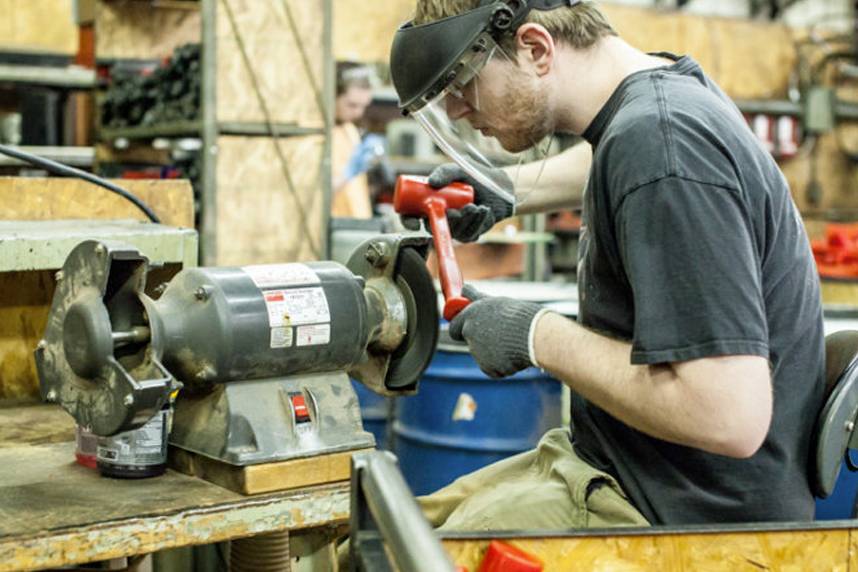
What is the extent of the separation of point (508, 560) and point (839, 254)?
14.5ft

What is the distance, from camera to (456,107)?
159 cm

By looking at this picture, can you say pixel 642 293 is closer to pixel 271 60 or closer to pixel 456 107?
pixel 456 107

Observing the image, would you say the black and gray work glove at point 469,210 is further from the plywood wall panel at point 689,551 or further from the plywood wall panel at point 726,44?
the plywood wall panel at point 726,44

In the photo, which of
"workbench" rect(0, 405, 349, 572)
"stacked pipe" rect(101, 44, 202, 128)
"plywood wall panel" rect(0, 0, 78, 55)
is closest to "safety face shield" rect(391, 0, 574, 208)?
"workbench" rect(0, 405, 349, 572)

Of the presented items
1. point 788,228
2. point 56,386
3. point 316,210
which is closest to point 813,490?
point 788,228

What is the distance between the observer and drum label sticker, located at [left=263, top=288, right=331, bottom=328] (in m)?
1.35

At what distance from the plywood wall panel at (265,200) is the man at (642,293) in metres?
2.29

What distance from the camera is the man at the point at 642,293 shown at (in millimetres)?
1272

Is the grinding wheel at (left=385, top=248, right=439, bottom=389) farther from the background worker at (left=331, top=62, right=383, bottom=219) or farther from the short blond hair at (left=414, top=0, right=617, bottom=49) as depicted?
the background worker at (left=331, top=62, right=383, bottom=219)

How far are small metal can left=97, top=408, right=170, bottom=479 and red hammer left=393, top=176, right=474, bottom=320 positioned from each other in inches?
20.1

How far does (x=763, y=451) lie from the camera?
144cm

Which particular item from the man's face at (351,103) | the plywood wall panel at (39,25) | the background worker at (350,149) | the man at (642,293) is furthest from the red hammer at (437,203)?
the plywood wall panel at (39,25)

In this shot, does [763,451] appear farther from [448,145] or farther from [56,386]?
[56,386]

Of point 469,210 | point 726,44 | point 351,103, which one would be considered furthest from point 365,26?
point 469,210
